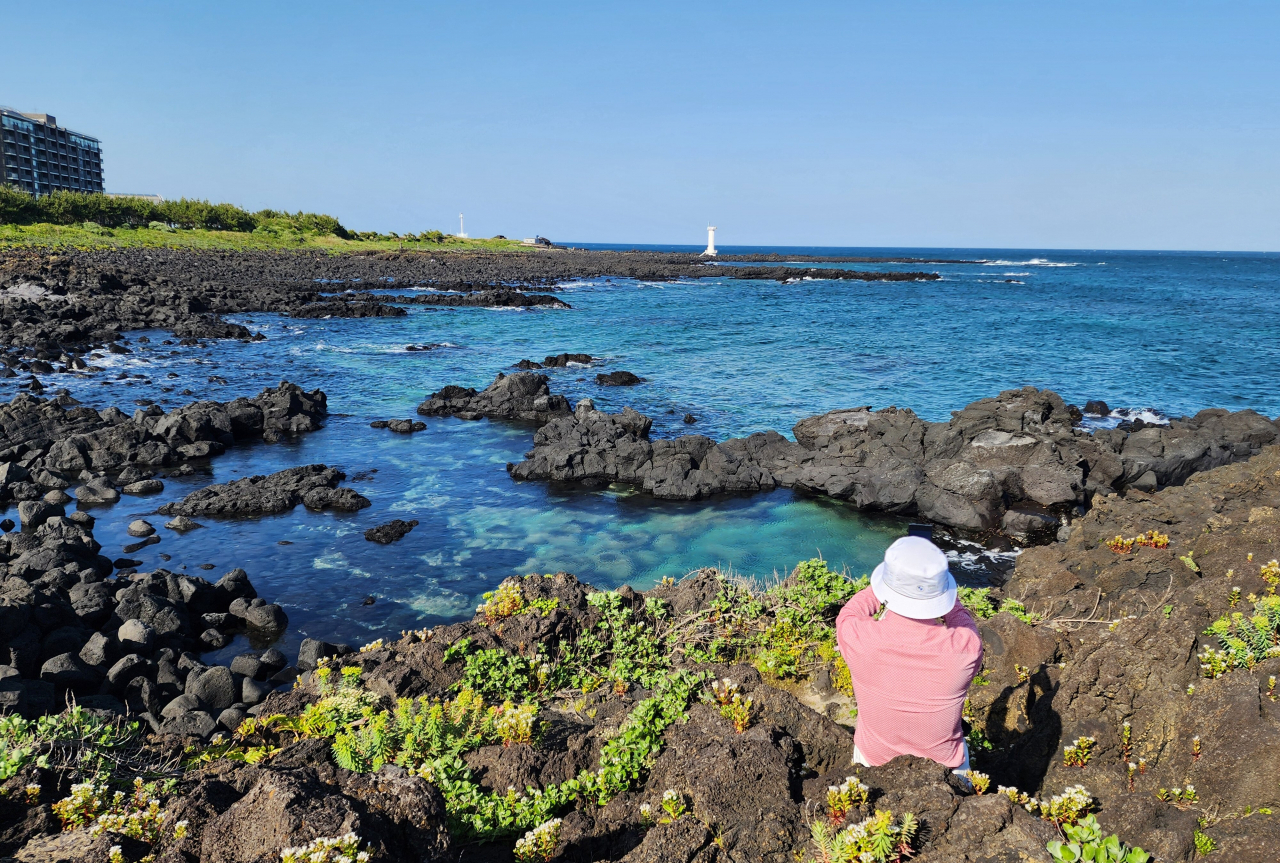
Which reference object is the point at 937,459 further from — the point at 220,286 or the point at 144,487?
the point at 220,286

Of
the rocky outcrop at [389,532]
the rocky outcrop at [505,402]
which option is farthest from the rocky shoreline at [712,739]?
the rocky outcrop at [505,402]

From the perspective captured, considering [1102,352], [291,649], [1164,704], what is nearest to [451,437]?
[291,649]

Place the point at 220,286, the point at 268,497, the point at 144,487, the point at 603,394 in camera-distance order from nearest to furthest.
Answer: the point at 268,497
the point at 144,487
the point at 603,394
the point at 220,286

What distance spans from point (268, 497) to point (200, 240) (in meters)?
100

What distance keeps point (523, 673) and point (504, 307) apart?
198 feet

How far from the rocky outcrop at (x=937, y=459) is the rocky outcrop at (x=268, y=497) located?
4891 mm

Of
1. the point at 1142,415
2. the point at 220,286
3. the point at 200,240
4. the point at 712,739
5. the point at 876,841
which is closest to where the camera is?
the point at 876,841

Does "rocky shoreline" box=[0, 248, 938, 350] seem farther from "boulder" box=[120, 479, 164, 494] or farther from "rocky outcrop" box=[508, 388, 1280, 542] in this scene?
"rocky outcrop" box=[508, 388, 1280, 542]

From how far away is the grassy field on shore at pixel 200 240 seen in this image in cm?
8056

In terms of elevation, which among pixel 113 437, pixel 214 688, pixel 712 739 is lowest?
pixel 214 688

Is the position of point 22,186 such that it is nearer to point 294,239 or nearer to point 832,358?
point 294,239

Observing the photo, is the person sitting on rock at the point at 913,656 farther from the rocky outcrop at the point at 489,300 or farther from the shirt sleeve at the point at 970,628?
the rocky outcrop at the point at 489,300

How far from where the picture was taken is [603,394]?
109 ft

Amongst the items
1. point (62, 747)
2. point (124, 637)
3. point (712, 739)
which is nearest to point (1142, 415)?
point (712, 739)
